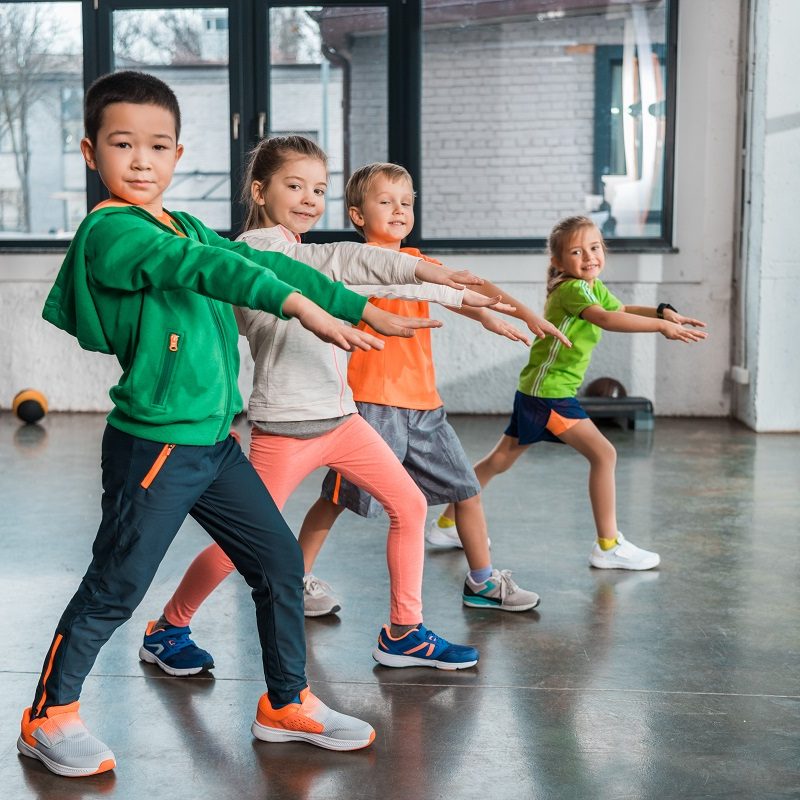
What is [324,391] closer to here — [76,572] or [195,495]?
[195,495]

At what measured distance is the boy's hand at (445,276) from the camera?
211 cm

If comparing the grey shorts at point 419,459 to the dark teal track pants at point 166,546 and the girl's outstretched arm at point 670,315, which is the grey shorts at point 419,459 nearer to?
the dark teal track pants at point 166,546

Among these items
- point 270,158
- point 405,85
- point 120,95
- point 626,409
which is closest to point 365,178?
point 270,158

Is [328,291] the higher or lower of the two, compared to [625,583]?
higher

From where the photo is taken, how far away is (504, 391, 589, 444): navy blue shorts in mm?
3514

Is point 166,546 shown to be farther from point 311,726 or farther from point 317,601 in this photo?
point 317,601

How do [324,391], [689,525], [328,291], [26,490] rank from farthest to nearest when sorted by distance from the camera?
[26,490], [689,525], [324,391], [328,291]

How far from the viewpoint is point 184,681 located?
102 inches

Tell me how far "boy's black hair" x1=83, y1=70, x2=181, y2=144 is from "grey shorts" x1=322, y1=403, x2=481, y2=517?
3.43 ft

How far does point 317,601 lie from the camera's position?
3.09 meters

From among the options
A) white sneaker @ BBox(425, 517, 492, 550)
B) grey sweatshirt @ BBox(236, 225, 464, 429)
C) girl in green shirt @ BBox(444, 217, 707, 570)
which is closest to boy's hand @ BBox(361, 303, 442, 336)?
grey sweatshirt @ BBox(236, 225, 464, 429)

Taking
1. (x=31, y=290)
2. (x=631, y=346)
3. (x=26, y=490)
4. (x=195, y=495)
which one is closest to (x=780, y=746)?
(x=195, y=495)

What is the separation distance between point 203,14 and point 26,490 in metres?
3.48

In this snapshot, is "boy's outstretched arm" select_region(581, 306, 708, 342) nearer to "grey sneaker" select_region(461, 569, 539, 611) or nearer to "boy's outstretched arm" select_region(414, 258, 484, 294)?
"grey sneaker" select_region(461, 569, 539, 611)
